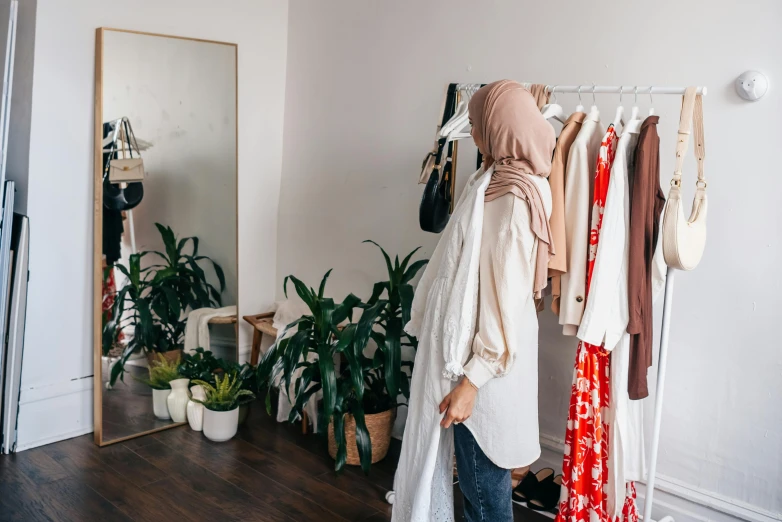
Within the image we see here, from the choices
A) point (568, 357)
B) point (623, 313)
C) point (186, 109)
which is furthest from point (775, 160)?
point (186, 109)

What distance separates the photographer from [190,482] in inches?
103

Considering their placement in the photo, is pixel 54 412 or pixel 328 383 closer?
pixel 328 383

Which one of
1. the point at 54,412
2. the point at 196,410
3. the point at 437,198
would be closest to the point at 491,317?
the point at 437,198

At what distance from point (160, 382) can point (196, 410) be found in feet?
0.68

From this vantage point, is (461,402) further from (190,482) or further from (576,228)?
(190,482)

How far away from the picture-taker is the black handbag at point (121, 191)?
288 centimetres

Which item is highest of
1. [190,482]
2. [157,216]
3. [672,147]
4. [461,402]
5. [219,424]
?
[672,147]

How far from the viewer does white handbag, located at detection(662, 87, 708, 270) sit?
1.87 metres

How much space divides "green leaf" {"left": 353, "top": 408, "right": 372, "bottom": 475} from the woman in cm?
74

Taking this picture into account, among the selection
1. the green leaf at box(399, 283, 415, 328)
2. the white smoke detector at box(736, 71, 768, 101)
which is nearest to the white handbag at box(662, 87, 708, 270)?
the white smoke detector at box(736, 71, 768, 101)

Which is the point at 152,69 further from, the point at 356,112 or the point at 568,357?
the point at 568,357

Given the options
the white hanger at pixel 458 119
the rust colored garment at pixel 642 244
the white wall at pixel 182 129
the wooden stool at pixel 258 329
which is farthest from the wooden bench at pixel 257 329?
the rust colored garment at pixel 642 244

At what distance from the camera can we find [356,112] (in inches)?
126

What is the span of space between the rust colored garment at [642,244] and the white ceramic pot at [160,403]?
199 cm
